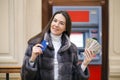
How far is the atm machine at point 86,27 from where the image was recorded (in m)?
3.23

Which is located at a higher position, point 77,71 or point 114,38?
point 114,38

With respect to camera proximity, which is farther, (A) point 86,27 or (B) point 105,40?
(B) point 105,40

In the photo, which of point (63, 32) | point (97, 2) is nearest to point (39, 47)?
point (63, 32)

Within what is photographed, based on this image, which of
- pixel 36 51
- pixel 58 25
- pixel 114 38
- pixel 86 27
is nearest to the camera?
pixel 36 51

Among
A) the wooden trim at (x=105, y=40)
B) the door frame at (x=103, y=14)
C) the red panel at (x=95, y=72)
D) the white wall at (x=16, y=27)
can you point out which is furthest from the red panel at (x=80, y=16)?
the red panel at (x=95, y=72)

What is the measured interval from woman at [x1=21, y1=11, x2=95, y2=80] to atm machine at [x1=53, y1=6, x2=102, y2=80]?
1.24 metres

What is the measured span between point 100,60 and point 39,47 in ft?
5.40

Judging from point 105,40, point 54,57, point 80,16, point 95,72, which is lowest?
point 95,72

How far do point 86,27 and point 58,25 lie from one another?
4.46ft

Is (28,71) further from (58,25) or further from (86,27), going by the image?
(86,27)

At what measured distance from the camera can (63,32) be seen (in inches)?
79.4

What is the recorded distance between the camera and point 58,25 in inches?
75.0

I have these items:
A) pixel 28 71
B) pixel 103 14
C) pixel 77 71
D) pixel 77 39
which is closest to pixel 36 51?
pixel 28 71

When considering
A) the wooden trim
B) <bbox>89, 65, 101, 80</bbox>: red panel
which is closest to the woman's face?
<bbox>89, 65, 101, 80</bbox>: red panel
